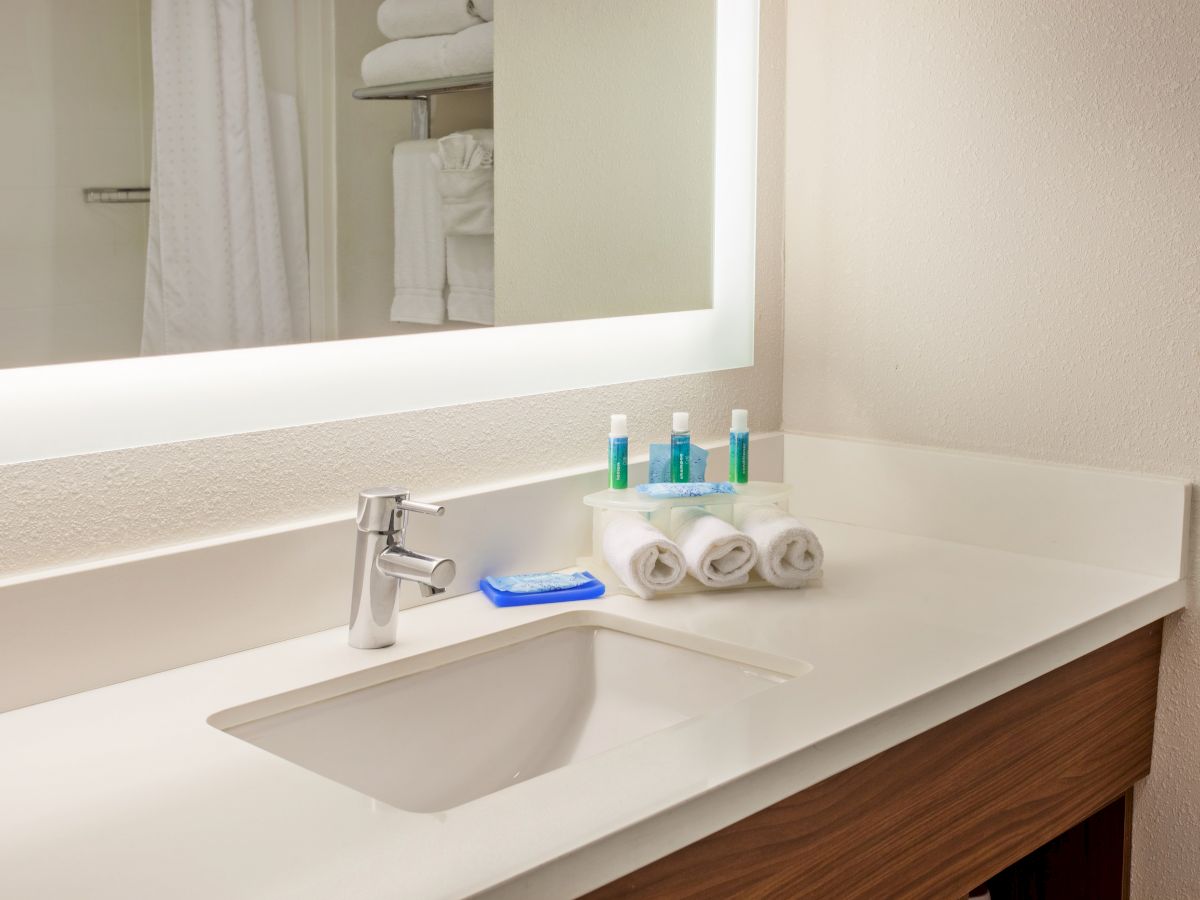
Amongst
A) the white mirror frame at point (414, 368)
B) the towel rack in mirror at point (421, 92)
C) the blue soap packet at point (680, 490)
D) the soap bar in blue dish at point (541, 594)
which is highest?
the towel rack in mirror at point (421, 92)

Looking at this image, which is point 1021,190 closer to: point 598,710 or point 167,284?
point 598,710

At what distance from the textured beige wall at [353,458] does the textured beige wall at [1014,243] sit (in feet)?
0.17

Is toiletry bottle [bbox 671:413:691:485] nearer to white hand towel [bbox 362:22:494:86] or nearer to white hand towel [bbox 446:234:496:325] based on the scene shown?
white hand towel [bbox 446:234:496:325]

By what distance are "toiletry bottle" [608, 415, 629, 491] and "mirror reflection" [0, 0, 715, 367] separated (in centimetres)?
16

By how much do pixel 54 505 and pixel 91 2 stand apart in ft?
1.40

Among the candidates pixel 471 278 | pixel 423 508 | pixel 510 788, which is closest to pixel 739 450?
pixel 471 278

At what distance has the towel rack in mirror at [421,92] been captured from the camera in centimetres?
133

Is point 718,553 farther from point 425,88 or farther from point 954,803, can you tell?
point 425,88

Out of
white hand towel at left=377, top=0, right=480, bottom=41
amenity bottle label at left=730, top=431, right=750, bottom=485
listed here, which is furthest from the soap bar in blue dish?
white hand towel at left=377, top=0, right=480, bottom=41

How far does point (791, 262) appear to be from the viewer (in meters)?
1.81

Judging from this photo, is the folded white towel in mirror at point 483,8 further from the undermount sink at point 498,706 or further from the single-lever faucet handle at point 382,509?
the undermount sink at point 498,706

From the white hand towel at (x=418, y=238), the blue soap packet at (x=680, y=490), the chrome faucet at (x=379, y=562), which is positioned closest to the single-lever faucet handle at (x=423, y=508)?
the chrome faucet at (x=379, y=562)

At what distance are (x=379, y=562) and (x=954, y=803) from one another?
573mm

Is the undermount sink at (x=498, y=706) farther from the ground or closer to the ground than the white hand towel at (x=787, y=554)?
closer to the ground
